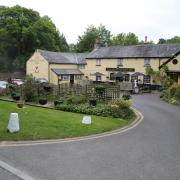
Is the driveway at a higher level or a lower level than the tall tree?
lower

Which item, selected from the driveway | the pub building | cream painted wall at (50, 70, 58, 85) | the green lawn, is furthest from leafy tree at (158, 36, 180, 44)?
the driveway

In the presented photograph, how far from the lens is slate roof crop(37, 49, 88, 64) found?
5274 centimetres

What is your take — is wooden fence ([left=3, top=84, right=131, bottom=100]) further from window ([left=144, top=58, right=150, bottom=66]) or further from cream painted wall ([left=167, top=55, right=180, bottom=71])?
window ([left=144, top=58, right=150, bottom=66])

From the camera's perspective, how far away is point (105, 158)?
10.8 meters

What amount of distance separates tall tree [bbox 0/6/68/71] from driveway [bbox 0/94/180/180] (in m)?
55.9

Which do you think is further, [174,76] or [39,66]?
[39,66]

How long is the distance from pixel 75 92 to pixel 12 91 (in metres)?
7.00

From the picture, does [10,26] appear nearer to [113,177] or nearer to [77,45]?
[77,45]

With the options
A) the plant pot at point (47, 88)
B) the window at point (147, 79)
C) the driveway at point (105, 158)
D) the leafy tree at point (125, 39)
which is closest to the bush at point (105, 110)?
the driveway at point (105, 158)

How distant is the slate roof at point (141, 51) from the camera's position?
45.8 m

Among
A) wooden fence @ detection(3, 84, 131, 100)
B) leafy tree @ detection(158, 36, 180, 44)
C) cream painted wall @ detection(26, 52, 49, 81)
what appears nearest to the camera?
wooden fence @ detection(3, 84, 131, 100)

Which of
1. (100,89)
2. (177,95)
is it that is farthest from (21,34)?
(100,89)

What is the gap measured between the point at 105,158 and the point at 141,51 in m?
39.2

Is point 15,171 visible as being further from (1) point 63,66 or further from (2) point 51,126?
(1) point 63,66
